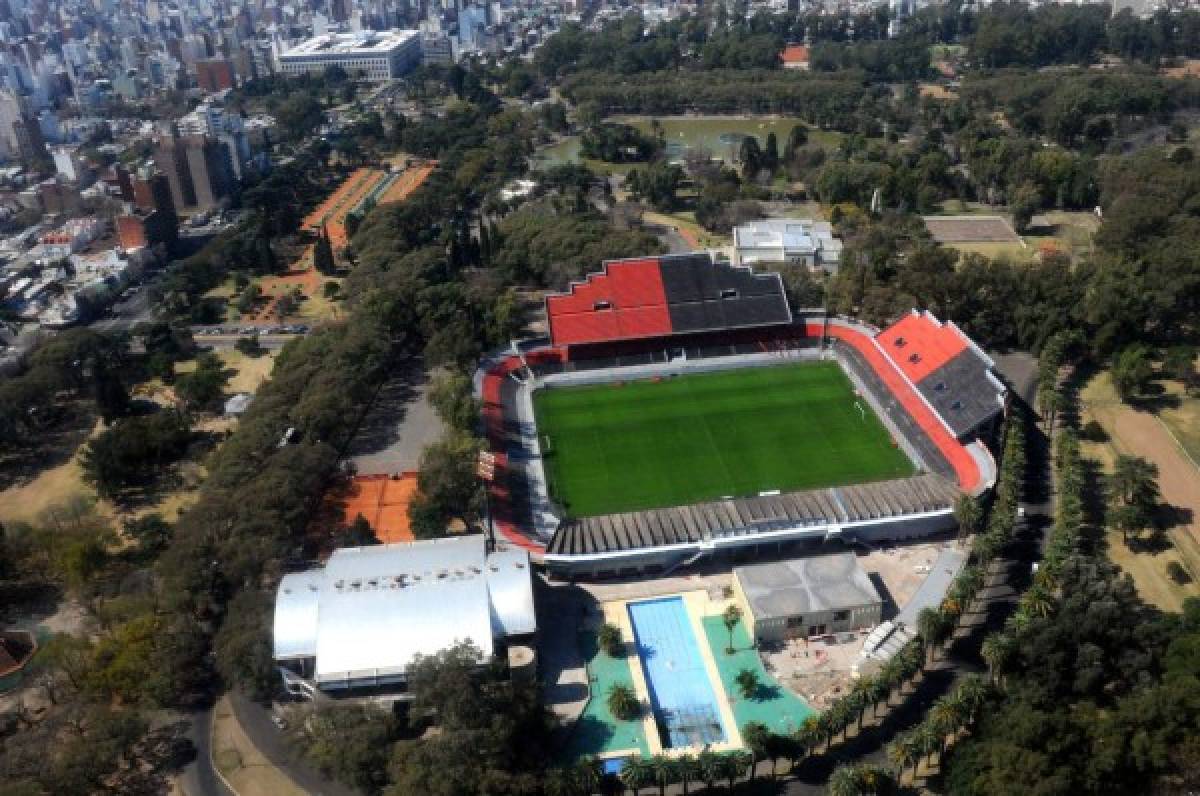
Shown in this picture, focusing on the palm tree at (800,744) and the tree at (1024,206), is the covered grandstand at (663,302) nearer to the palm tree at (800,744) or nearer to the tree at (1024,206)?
the palm tree at (800,744)

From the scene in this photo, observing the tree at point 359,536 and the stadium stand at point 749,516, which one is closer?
the stadium stand at point 749,516

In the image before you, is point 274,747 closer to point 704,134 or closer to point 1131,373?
point 1131,373

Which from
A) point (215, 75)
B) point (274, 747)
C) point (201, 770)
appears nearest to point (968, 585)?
point (274, 747)

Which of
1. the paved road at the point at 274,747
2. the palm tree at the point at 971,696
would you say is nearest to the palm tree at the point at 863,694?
the palm tree at the point at 971,696

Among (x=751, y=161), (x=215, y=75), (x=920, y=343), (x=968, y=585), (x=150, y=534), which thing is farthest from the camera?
(x=215, y=75)

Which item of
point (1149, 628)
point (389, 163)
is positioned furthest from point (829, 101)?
point (1149, 628)
